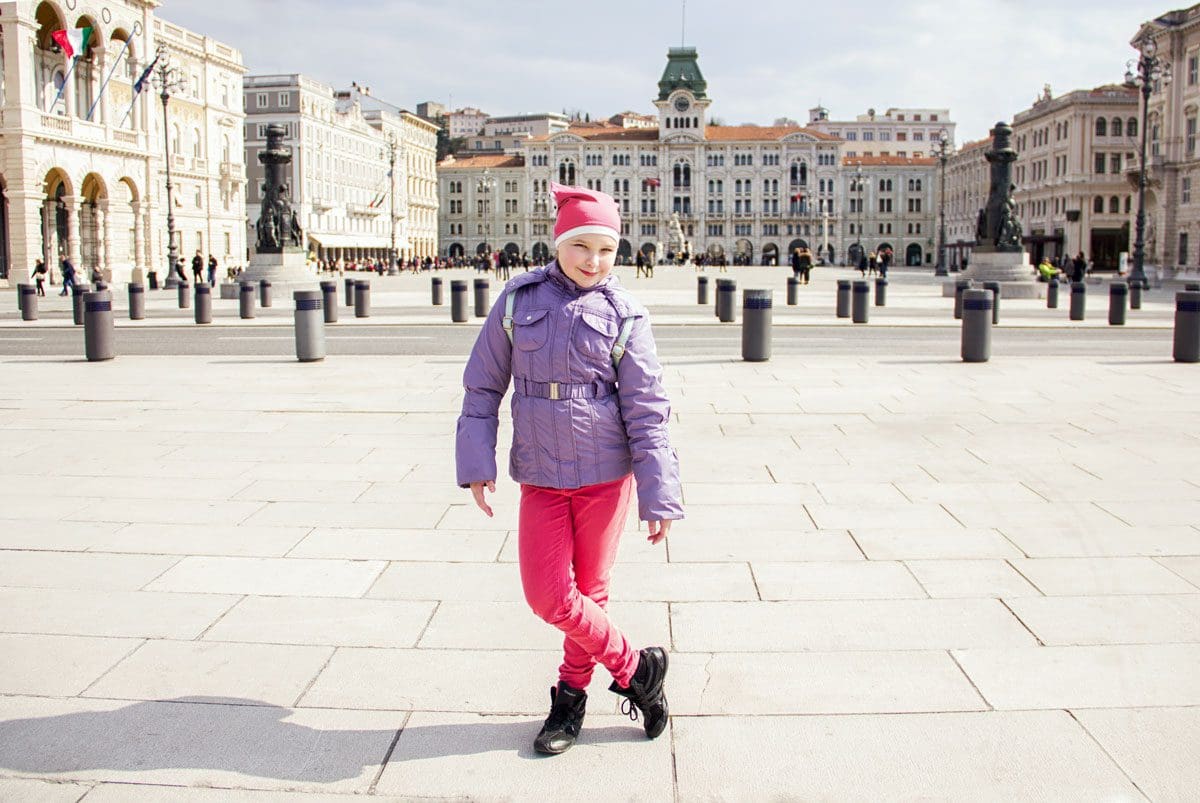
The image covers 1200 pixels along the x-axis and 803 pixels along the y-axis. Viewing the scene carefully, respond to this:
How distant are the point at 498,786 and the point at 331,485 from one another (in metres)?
4.36

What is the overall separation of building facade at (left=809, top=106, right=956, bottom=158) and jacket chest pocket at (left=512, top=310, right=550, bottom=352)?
168360 mm

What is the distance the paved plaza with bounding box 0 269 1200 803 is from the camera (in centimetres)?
352

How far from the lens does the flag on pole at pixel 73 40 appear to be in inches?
1875

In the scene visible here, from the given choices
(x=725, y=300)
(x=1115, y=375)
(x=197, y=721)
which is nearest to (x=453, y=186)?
(x=725, y=300)

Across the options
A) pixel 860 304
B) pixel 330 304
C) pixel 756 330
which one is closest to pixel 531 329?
pixel 756 330

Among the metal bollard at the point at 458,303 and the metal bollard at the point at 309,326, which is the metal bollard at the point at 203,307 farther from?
the metal bollard at the point at 309,326

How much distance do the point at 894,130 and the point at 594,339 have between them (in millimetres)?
174243

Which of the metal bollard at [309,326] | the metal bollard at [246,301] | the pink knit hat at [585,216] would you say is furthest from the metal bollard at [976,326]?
the metal bollard at [246,301]

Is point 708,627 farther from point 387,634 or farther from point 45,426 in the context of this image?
point 45,426

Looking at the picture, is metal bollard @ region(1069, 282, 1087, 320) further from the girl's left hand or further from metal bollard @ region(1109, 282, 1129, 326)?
the girl's left hand

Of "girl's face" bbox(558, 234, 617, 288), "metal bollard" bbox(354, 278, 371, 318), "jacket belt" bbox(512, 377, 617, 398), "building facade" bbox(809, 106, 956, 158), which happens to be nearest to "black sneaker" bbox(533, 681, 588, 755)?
"jacket belt" bbox(512, 377, 617, 398)

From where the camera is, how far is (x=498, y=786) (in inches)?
134

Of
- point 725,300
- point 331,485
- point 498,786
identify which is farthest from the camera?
point 725,300

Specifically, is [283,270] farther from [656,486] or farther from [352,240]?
[352,240]
